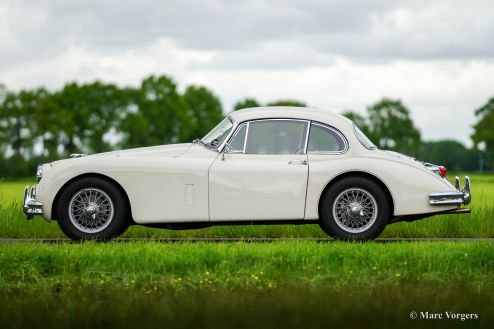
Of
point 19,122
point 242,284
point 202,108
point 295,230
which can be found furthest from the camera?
point 202,108

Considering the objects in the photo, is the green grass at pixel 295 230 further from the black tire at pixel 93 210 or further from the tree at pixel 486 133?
the tree at pixel 486 133

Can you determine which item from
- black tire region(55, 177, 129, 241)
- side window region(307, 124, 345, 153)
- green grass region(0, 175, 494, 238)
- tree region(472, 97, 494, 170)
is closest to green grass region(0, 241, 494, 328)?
black tire region(55, 177, 129, 241)

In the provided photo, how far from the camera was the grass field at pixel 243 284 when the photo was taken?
623 centimetres

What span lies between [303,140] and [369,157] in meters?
0.91

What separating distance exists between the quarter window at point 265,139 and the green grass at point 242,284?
1.44 metres

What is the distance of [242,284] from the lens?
8.12m

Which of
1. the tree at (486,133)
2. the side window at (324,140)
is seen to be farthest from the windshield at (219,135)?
the tree at (486,133)

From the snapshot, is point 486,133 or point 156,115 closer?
point 156,115

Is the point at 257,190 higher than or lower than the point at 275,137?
lower

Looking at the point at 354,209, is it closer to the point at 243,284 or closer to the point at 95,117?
the point at 243,284

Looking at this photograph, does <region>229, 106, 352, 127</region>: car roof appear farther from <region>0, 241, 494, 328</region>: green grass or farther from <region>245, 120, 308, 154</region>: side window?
<region>0, 241, 494, 328</region>: green grass

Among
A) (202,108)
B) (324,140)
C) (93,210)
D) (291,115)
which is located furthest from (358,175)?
(202,108)

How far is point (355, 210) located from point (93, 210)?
349cm

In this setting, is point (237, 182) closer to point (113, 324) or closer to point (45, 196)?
point (45, 196)
